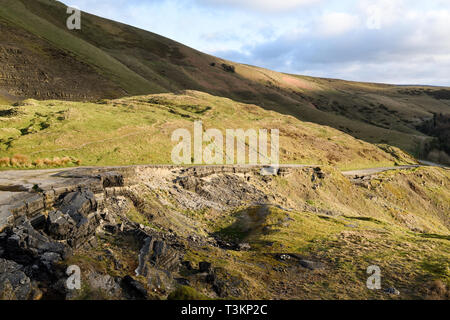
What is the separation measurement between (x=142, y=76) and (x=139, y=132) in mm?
57671

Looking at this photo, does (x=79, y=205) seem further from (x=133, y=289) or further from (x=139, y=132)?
(x=139, y=132)

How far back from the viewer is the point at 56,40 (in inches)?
3177

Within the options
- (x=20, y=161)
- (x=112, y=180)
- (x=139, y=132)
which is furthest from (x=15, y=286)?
(x=139, y=132)

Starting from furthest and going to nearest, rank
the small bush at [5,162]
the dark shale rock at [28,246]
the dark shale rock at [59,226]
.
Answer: the small bush at [5,162], the dark shale rock at [59,226], the dark shale rock at [28,246]

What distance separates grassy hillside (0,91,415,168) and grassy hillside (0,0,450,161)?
18426 millimetres

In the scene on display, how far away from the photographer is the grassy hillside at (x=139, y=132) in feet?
107

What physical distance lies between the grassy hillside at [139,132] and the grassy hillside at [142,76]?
18426mm

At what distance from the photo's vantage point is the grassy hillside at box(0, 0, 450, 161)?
6719cm

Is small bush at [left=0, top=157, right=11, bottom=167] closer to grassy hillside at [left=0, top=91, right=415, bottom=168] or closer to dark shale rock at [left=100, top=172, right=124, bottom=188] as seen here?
grassy hillside at [left=0, top=91, right=415, bottom=168]

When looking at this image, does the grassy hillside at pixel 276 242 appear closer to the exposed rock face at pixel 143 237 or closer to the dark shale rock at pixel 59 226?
the exposed rock face at pixel 143 237

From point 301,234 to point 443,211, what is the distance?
113ft

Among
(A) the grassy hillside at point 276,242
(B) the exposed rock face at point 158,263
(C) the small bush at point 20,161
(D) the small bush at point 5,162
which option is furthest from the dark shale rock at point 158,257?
(D) the small bush at point 5,162

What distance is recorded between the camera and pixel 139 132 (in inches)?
1592
